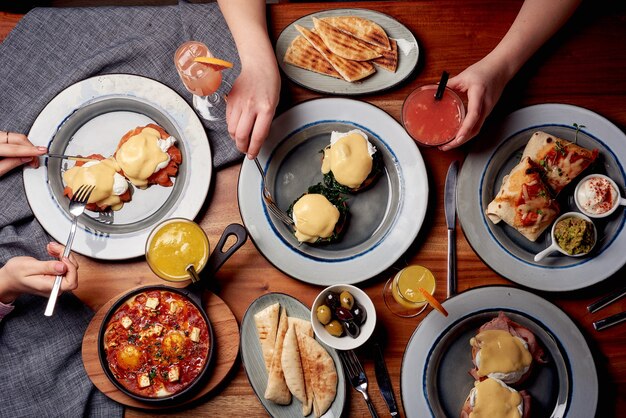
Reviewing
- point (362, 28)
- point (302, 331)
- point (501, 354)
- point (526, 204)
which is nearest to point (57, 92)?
point (362, 28)

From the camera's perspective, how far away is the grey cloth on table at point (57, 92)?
7.11 feet

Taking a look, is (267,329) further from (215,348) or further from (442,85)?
(442,85)

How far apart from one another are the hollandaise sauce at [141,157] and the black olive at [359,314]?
39.2 inches

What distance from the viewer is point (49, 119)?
2.24 meters

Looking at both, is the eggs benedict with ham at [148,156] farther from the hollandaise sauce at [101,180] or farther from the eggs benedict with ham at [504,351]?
the eggs benedict with ham at [504,351]

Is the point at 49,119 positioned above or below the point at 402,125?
below

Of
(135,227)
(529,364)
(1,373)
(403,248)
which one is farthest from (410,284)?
(1,373)

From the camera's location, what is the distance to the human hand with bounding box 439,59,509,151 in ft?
6.92

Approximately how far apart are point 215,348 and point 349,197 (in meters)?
0.84

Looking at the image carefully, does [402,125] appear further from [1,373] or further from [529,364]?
[1,373]

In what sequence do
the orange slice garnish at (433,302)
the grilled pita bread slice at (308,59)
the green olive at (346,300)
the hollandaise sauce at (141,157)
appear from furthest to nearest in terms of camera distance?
the grilled pita bread slice at (308,59) < the hollandaise sauce at (141,157) < the green olive at (346,300) < the orange slice garnish at (433,302)

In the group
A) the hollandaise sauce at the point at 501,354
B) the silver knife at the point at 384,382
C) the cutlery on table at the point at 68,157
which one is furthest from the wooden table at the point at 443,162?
the cutlery on table at the point at 68,157

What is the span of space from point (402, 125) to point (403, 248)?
1.74ft

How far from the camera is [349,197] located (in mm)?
2293
